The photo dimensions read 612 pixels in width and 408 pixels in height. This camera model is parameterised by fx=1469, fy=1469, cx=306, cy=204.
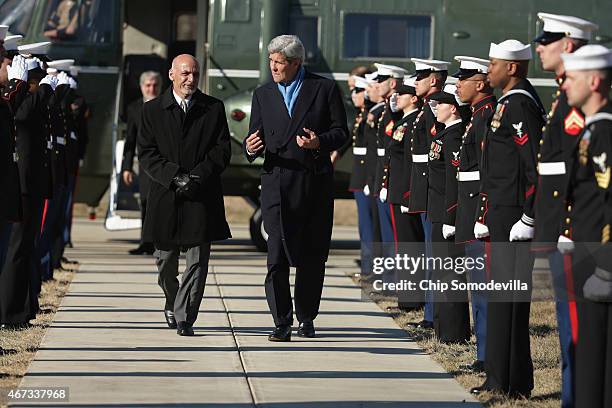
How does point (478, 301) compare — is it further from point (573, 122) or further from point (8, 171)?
point (8, 171)

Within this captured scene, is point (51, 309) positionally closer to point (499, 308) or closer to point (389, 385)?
point (389, 385)

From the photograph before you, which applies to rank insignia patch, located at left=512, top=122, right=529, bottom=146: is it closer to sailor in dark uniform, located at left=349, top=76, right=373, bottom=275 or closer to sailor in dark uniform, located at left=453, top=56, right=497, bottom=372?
sailor in dark uniform, located at left=453, top=56, right=497, bottom=372

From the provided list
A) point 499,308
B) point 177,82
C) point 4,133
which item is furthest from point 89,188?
point 499,308

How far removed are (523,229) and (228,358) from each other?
2.53 m

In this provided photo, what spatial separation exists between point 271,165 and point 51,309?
8.31 ft

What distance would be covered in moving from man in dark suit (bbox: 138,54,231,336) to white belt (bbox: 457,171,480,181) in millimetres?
1967

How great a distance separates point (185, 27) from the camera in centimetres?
1794

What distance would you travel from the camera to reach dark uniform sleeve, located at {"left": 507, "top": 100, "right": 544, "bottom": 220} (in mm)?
7372

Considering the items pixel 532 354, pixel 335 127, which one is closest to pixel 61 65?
pixel 335 127

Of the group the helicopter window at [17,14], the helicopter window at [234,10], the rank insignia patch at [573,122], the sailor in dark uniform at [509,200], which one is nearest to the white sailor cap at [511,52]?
the sailor in dark uniform at [509,200]

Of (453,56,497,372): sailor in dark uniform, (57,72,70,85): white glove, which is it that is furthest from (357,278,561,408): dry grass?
(57,72,70,85): white glove

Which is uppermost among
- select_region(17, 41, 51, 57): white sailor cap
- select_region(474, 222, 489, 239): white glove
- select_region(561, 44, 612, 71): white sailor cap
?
select_region(561, 44, 612, 71): white sailor cap

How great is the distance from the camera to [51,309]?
1135cm

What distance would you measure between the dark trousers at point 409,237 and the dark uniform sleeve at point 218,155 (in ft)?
7.16
